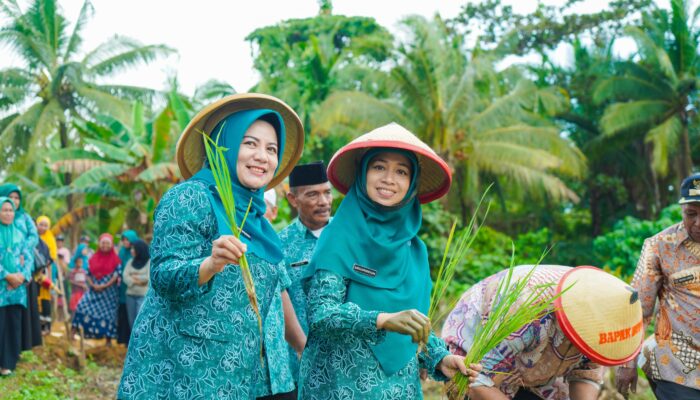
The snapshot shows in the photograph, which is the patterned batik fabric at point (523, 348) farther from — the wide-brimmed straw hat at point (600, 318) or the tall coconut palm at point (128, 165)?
the tall coconut palm at point (128, 165)

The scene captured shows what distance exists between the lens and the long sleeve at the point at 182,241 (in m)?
2.29

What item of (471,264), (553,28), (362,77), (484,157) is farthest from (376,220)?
(553,28)

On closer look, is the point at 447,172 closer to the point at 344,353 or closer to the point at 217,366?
the point at 344,353

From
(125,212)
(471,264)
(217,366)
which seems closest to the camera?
(217,366)

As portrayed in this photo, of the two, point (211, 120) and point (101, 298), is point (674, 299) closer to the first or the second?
point (211, 120)

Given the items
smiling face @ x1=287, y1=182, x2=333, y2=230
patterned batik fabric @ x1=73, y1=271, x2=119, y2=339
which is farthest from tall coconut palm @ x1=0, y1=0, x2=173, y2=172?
smiling face @ x1=287, y1=182, x2=333, y2=230

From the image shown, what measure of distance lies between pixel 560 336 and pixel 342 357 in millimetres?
950

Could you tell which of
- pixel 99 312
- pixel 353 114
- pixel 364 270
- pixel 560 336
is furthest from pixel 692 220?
pixel 353 114

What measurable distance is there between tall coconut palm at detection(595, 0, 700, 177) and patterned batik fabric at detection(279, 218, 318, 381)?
59.4 feet

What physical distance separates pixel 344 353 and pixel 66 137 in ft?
69.3

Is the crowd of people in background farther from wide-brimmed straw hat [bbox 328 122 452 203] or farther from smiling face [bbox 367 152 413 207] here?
smiling face [bbox 367 152 413 207]

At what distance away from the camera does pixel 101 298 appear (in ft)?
35.4

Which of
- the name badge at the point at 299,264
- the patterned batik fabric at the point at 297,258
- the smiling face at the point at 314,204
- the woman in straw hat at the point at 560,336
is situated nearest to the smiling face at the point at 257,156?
the woman in straw hat at the point at 560,336

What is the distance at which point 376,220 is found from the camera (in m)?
2.71
